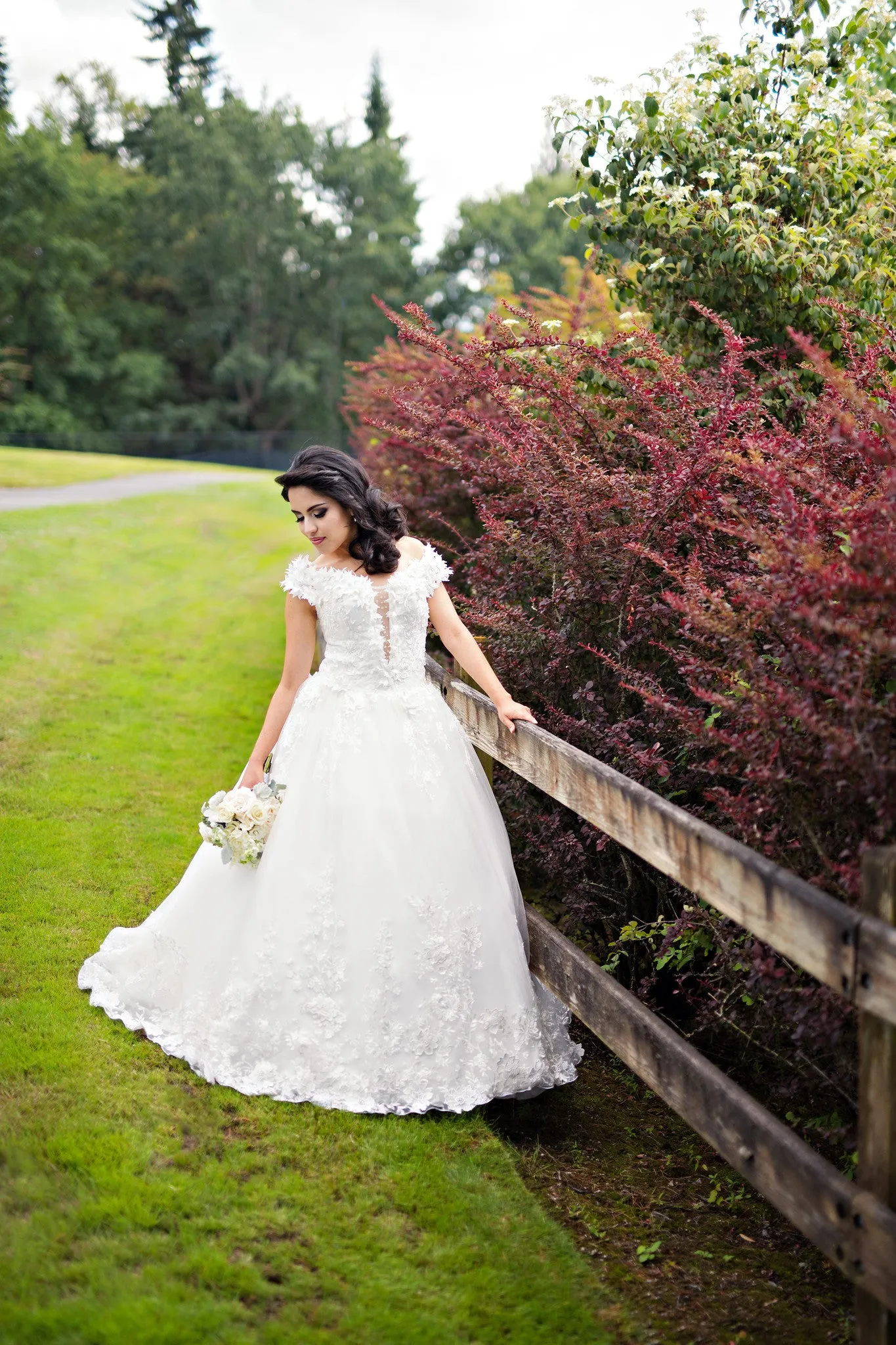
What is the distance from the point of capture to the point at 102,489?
840 inches

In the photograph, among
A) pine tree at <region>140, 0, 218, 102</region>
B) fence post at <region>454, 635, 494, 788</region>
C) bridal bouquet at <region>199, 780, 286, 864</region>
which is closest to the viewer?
bridal bouquet at <region>199, 780, 286, 864</region>

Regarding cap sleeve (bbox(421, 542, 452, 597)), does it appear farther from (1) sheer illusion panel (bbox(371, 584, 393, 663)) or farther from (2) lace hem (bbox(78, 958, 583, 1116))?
(2) lace hem (bbox(78, 958, 583, 1116))

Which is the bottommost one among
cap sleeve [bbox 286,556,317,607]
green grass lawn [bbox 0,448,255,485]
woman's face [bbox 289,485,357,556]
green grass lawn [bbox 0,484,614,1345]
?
green grass lawn [bbox 0,484,614,1345]

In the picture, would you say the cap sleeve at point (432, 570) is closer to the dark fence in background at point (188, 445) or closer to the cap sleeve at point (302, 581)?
the cap sleeve at point (302, 581)

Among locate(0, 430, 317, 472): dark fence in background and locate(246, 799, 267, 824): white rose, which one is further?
locate(0, 430, 317, 472): dark fence in background

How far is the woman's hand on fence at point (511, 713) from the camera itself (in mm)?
3973

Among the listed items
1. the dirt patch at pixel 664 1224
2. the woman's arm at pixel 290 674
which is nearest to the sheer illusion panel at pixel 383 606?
the woman's arm at pixel 290 674

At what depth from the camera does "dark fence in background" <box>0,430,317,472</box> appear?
38.1 meters

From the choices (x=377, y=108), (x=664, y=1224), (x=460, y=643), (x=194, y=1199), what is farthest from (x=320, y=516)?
(x=377, y=108)

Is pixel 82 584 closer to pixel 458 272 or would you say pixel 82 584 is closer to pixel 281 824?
pixel 281 824

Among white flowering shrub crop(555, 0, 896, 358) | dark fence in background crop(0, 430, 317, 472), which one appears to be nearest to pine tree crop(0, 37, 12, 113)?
dark fence in background crop(0, 430, 317, 472)

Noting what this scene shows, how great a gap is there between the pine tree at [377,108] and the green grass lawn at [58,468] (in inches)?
1519

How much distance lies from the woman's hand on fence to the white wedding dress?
250 mm

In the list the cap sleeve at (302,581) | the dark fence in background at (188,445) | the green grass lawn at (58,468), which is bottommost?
the cap sleeve at (302,581)
